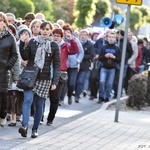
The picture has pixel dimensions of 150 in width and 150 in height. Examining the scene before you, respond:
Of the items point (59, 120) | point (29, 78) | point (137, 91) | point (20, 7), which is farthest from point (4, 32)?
point (20, 7)

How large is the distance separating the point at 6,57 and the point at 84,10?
105ft

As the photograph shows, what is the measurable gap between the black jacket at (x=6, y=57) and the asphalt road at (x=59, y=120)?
77 cm

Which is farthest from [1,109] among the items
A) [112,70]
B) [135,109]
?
[112,70]

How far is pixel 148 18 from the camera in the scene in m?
64.6

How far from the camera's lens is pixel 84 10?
43.8 m

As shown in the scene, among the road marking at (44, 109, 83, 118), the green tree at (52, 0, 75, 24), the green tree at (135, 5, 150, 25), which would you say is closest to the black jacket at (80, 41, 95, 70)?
the road marking at (44, 109, 83, 118)

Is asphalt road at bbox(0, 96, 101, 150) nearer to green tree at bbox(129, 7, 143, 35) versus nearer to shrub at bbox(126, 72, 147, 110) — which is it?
A: shrub at bbox(126, 72, 147, 110)

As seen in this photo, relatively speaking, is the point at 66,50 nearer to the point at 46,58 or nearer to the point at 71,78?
the point at 71,78

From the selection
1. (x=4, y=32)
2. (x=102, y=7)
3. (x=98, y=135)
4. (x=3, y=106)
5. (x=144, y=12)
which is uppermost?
(x=102, y=7)

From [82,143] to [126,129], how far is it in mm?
2361

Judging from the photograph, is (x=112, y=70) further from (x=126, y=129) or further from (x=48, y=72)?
(x=48, y=72)

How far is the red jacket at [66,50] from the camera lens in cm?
1546

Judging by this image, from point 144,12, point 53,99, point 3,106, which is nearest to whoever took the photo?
point 3,106

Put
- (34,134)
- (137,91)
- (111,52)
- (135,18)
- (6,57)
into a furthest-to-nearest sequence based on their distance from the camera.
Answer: (135,18) → (111,52) → (137,91) → (6,57) → (34,134)
